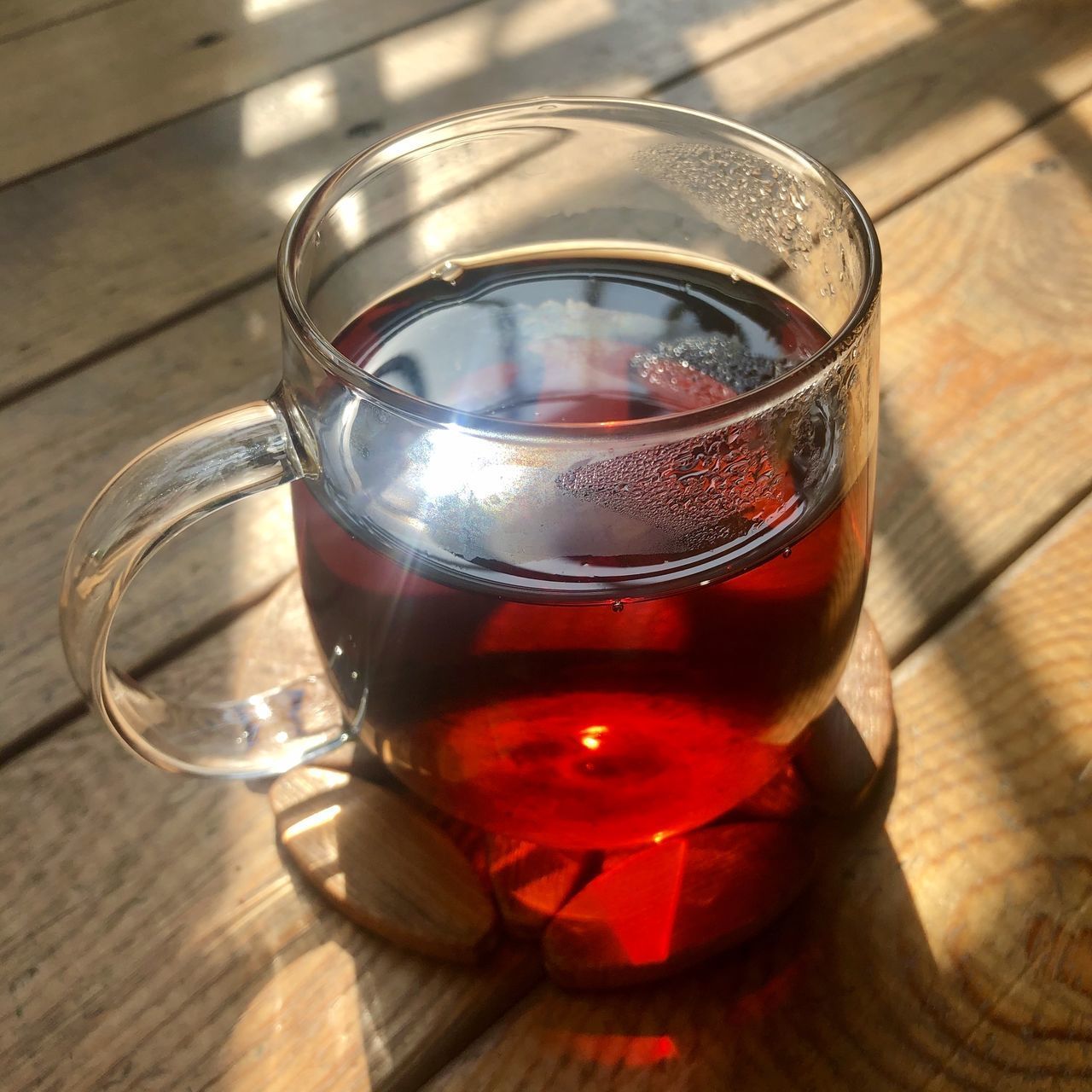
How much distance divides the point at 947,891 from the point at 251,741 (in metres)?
0.32

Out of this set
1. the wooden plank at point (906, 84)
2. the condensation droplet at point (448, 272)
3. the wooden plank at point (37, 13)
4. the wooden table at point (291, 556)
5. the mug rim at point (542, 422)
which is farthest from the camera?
the wooden plank at point (37, 13)

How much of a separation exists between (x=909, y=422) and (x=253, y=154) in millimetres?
584

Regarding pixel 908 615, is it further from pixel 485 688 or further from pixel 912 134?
pixel 912 134

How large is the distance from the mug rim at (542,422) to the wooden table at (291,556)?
242 mm

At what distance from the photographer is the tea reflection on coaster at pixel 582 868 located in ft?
1.65

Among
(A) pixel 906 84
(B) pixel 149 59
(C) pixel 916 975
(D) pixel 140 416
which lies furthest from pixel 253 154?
(C) pixel 916 975

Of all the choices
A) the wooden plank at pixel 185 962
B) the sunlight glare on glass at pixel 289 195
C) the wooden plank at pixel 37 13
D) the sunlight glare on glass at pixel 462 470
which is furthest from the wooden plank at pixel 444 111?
the sunlight glare on glass at pixel 462 470

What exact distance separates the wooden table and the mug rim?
0.24 metres

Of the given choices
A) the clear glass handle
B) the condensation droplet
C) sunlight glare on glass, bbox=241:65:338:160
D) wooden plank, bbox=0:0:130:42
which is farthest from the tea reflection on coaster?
wooden plank, bbox=0:0:130:42

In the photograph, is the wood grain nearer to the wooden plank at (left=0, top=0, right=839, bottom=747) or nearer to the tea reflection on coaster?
the tea reflection on coaster

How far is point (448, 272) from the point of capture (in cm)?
62

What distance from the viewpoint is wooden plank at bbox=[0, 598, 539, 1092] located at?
1.61 feet

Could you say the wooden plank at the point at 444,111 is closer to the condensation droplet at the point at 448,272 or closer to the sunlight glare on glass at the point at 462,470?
the condensation droplet at the point at 448,272

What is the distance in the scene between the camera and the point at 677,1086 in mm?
467
